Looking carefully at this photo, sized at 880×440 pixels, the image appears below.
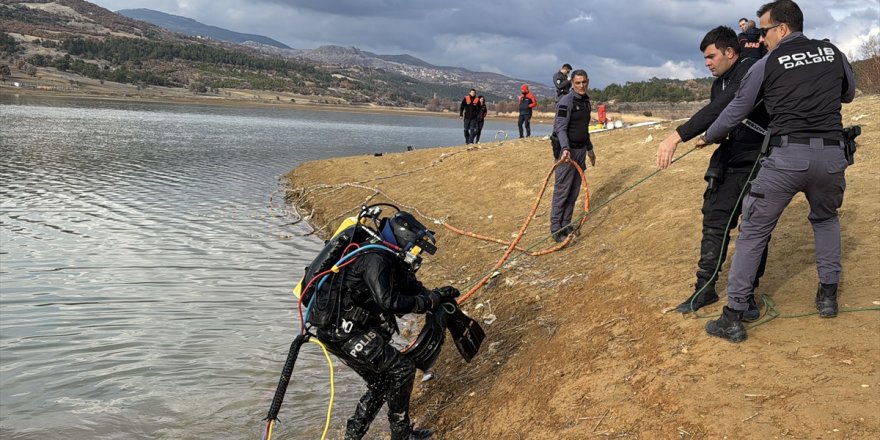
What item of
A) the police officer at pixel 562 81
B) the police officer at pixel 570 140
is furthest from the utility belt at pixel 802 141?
the police officer at pixel 562 81

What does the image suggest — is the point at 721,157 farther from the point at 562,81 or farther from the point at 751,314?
the point at 562,81

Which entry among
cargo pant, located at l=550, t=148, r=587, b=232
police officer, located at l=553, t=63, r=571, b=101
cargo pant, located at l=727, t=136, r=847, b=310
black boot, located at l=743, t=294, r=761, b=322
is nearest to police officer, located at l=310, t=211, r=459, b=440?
cargo pant, located at l=727, t=136, r=847, b=310

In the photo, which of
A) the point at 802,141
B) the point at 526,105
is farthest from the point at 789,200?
the point at 526,105

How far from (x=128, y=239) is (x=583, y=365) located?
11.2m

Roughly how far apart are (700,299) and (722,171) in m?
1.16

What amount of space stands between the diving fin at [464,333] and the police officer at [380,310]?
1.44 feet

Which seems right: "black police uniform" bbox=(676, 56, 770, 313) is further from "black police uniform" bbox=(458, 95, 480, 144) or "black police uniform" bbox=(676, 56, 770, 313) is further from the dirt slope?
"black police uniform" bbox=(458, 95, 480, 144)

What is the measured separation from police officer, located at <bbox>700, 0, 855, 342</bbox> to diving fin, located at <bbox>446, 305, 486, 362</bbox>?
2.11 metres

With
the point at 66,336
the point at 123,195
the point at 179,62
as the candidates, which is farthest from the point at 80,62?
the point at 66,336

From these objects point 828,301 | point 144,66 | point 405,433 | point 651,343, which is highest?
point 144,66

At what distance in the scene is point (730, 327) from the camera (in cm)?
488

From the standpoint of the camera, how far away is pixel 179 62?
168625 millimetres

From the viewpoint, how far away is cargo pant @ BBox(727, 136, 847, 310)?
4.46m

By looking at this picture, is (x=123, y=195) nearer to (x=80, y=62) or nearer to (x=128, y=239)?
(x=128, y=239)
